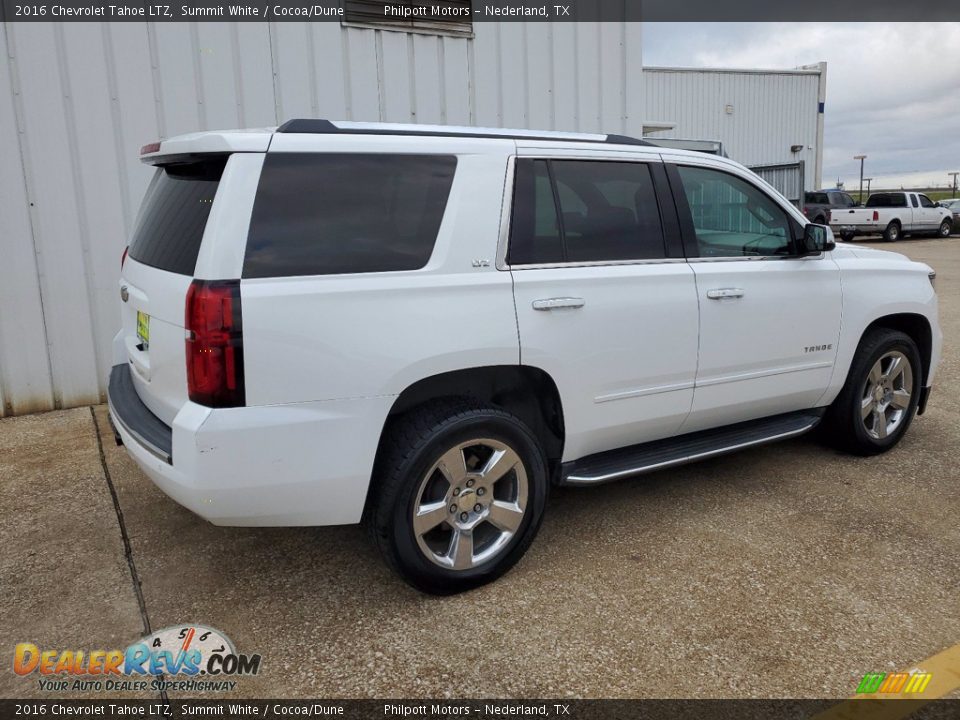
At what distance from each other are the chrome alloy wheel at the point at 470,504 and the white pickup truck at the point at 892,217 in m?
24.6

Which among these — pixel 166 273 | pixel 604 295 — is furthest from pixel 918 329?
pixel 166 273

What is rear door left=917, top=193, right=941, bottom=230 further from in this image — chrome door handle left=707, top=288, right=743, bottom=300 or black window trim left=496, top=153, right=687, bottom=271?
black window trim left=496, top=153, right=687, bottom=271

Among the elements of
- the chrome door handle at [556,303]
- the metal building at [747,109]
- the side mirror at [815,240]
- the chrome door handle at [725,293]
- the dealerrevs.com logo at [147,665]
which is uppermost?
the metal building at [747,109]

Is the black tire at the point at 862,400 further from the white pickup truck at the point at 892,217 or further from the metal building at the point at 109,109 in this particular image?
the white pickup truck at the point at 892,217

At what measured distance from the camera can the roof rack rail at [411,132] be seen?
116 inches

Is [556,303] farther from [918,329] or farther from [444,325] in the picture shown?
[918,329]

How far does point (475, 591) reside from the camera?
130 inches

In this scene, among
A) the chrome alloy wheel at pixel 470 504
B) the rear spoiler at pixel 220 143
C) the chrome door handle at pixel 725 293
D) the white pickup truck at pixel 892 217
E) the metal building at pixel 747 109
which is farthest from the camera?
the white pickup truck at pixel 892 217

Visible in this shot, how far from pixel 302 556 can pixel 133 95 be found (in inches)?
166

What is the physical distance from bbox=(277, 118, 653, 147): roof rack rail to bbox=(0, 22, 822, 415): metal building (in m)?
3.41

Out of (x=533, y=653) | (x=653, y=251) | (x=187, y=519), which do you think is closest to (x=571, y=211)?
(x=653, y=251)

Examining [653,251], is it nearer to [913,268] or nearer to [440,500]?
[440,500]

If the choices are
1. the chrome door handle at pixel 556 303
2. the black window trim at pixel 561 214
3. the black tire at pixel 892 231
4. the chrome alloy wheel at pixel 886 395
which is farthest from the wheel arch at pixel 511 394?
the black tire at pixel 892 231

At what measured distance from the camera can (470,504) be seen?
3.21m
